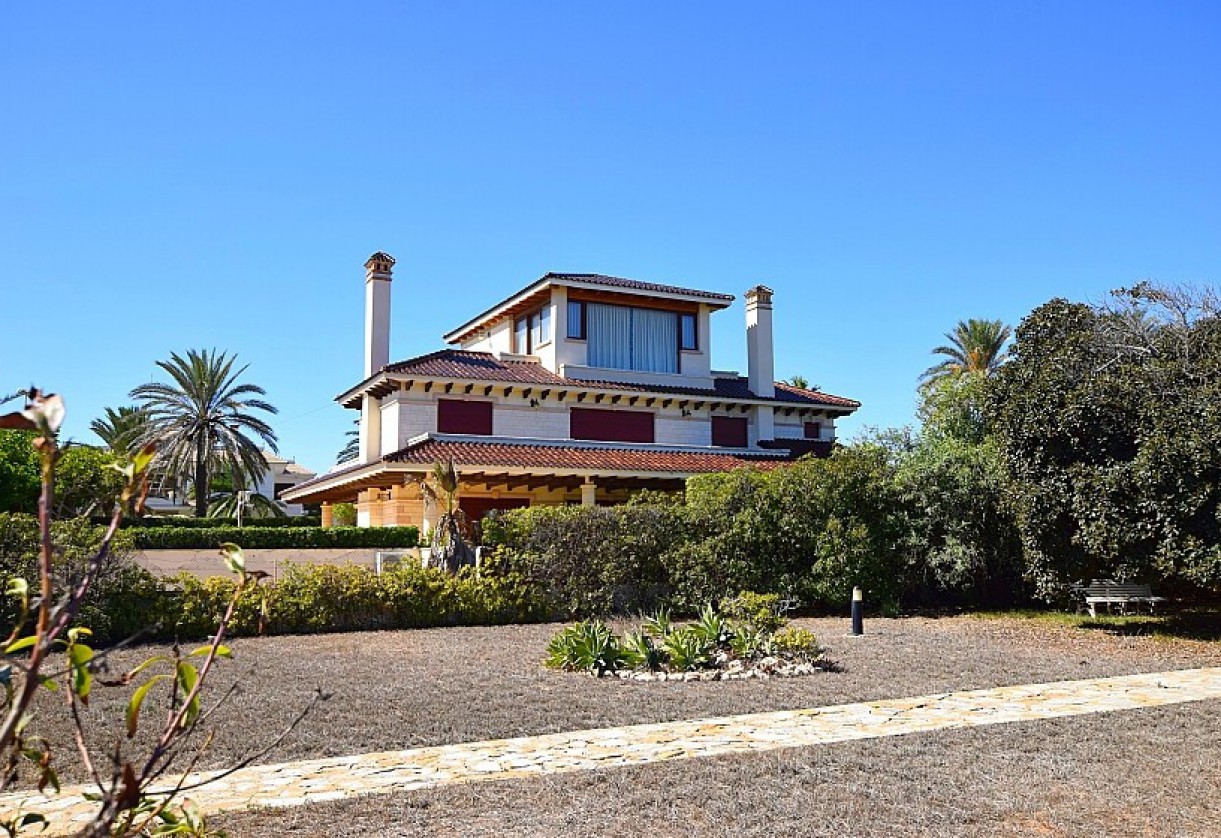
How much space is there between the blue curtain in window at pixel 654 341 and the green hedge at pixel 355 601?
15.8 meters

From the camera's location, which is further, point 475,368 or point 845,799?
point 475,368

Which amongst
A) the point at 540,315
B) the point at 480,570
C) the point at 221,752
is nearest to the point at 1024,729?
the point at 221,752

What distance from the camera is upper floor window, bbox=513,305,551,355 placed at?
34000mm

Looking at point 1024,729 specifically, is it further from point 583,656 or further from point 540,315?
point 540,315

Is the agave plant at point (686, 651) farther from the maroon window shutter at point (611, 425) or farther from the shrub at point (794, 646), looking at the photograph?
the maroon window shutter at point (611, 425)

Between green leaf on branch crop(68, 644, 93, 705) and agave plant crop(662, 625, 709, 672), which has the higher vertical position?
green leaf on branch crop(68, 644, 93, 705)

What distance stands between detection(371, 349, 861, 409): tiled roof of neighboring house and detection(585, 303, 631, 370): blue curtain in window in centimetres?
102

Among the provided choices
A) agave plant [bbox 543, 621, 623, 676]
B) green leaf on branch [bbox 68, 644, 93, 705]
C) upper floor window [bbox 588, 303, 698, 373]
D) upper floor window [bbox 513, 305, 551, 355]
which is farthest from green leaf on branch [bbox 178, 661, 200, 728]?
upper floor window [bbox 513, 305, 551, 355]

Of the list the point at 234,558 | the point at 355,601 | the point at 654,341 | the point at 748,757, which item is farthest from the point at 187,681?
the point at 654,341

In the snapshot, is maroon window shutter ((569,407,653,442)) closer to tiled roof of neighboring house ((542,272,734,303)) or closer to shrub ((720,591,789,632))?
tiled roof of neighboring house ((542,272,734,303))

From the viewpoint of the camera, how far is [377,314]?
3247cm

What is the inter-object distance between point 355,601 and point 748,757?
461 inches

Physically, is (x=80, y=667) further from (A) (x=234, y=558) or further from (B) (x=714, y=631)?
(B) (x=714, y=631)

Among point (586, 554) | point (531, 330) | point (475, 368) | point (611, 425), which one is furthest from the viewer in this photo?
point (531, 330)
